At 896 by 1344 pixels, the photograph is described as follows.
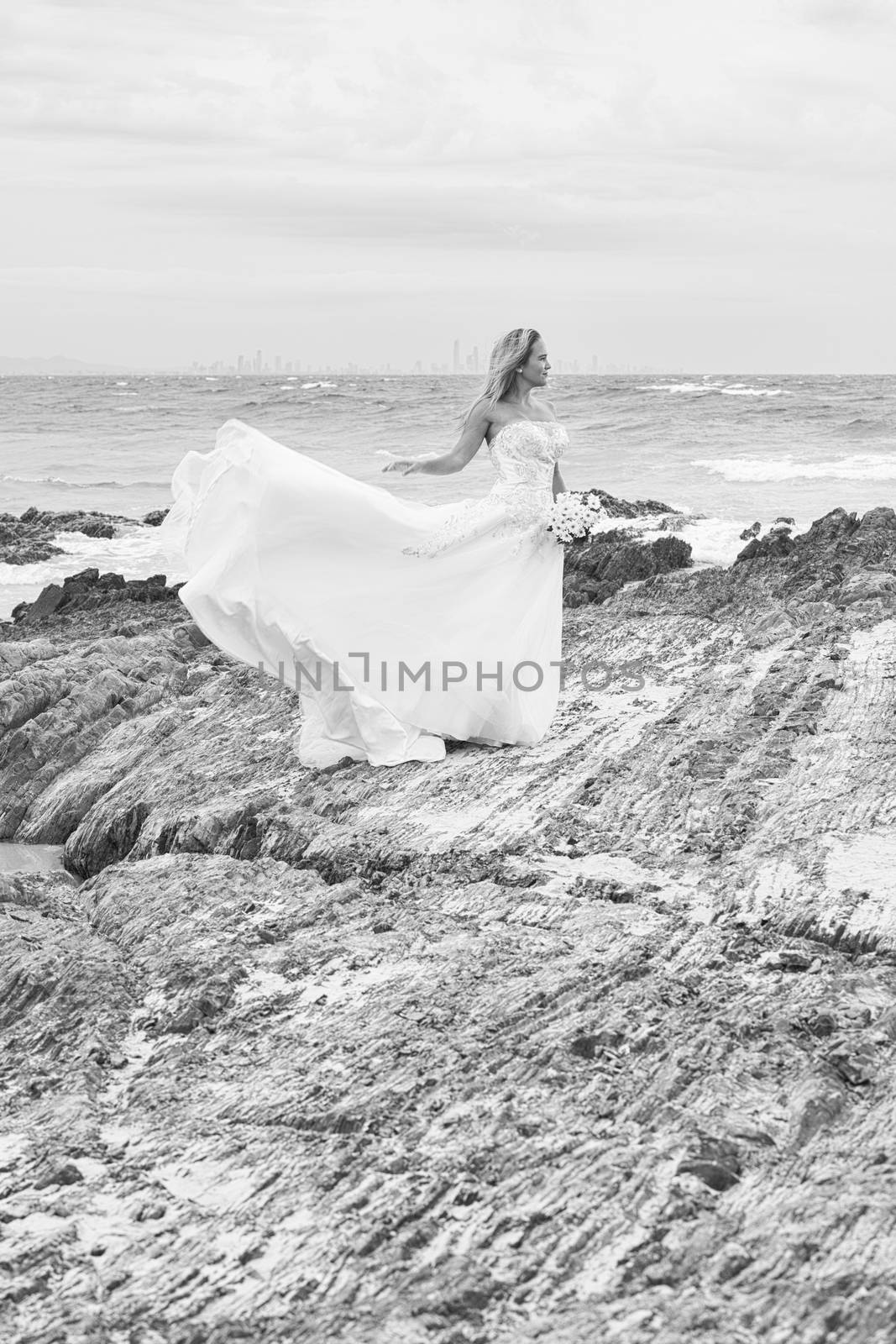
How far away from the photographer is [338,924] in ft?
15.2

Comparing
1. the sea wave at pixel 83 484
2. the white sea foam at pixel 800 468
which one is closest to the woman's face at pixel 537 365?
the white sea foam at pixel 800 468

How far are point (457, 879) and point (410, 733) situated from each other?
157 centimetres

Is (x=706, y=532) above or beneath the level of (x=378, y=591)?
beneath

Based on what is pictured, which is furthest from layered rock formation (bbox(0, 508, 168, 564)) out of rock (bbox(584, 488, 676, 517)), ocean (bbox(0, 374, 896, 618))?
rock (bbox(584, 488, 676, 517))

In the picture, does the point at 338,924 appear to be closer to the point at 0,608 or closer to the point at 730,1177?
the point at 730,1177

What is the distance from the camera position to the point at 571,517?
674 cm

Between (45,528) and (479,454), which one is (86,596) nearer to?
(45,528)

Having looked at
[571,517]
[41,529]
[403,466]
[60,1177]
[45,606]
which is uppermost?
[403,466]

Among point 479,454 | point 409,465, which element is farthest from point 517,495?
point 479,454

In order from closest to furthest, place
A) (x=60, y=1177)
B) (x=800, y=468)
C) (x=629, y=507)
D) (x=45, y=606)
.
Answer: (x=60, y=1177) → (x=45, y=606) → (x=629, y=507) → (x=800, y=468)

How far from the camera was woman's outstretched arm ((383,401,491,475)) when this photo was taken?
6625mm

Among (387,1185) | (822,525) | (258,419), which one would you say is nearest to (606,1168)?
(387,1185)

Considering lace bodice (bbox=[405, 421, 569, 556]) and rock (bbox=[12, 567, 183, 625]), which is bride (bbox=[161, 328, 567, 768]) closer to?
lace bodice (bbox=[405, 421, 569, 556])

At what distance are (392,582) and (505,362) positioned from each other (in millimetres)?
1245
